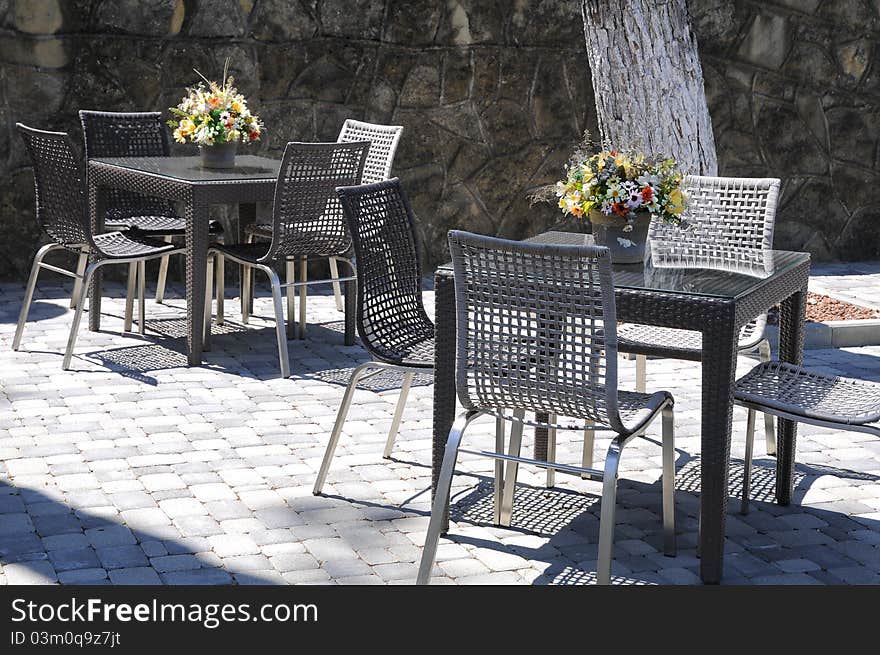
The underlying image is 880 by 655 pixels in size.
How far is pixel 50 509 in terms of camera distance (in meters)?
4.30

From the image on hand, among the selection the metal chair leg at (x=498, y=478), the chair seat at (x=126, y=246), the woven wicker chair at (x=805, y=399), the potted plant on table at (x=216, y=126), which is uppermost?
the potted plant on table at (x=216, y=126)

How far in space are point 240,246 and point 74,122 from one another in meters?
2.06

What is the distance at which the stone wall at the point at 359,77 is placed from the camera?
797cm

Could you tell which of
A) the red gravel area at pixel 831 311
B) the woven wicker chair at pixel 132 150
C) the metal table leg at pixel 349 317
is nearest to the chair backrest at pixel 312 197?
the metal table leg at pixel 349 317

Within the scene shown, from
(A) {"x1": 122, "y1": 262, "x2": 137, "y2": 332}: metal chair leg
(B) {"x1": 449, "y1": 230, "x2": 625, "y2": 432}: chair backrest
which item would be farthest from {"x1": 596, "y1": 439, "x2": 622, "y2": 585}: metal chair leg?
(A) {"x1": 122, "y1": 262, "x2": 137, "y2": 332}: metal chair leg

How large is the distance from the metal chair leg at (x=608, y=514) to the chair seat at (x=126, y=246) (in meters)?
3.54

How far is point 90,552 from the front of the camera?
394 cm

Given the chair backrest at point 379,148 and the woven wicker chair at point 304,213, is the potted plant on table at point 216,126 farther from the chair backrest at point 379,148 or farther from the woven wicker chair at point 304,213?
the chair backrest at point 379,148

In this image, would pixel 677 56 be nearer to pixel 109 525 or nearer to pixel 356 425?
pixel 356 425

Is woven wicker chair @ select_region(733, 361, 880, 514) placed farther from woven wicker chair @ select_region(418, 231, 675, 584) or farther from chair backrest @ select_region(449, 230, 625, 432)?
chair backrest @ select_region(449, 230, 625, 432)

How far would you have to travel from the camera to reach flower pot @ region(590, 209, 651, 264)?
4328 millimetres

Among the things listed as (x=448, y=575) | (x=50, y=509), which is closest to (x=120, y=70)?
(x=50, y=509)

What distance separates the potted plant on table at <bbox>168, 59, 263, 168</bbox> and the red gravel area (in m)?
3.09

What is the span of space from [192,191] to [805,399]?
3.29m
